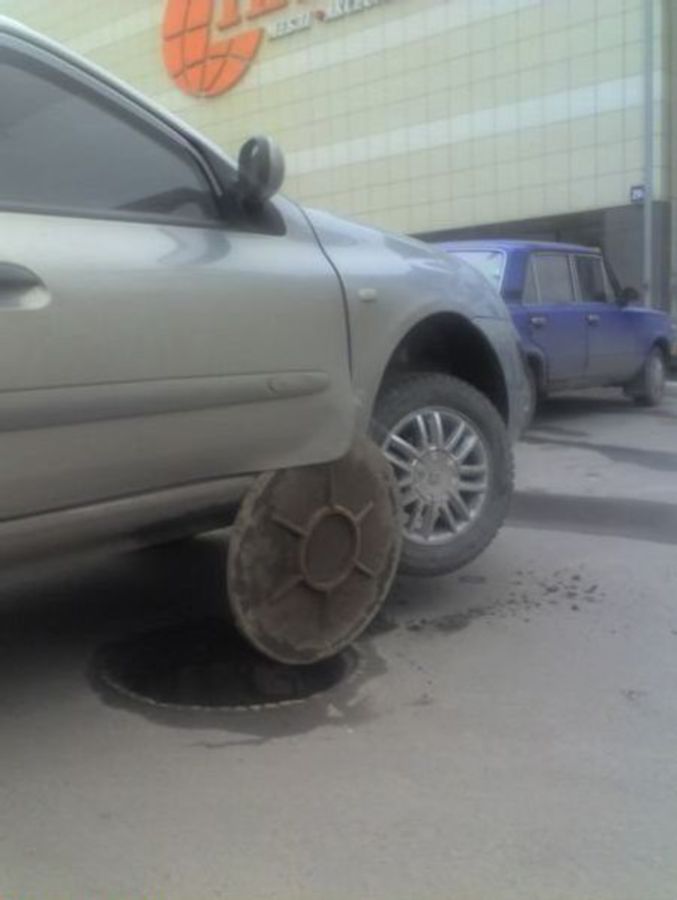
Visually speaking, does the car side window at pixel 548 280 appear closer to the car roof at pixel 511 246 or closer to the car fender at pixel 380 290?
the car roof at pixel 511 246

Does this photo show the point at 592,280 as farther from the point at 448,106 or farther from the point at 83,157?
the point at 448,106

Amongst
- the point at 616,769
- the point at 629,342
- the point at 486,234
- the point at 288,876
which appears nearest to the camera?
the point at 288,876

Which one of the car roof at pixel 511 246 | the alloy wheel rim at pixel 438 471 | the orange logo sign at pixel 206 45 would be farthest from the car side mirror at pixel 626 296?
the orange logo sign at pixel 206 45

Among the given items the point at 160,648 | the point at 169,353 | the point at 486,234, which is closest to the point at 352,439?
the point at 169,353

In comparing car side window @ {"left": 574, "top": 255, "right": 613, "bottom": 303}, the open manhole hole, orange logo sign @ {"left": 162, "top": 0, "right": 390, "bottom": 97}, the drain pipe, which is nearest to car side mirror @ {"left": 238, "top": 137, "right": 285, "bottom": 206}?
the open manhole hole

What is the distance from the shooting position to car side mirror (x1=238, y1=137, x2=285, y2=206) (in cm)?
338

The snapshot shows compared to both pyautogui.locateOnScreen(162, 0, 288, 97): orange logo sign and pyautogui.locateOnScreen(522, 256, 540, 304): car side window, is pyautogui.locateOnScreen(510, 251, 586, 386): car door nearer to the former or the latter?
pyautogui.locateOnScreen(522, 256, 540, 304): car side window

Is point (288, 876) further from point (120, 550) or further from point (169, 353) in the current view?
point (169, 353)

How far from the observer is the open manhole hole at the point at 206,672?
3559 mm

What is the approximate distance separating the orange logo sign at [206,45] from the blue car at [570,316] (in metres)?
16.3

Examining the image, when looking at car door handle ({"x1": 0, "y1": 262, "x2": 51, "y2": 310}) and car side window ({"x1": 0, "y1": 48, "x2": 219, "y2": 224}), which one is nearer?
car door handle ({"x1": 0, "y1": 262, "x2": 51, "y2": 310})

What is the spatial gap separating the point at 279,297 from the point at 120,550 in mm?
953

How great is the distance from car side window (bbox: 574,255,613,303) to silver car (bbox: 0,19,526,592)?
21.4 ft

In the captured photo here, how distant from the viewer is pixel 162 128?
3.38m
